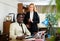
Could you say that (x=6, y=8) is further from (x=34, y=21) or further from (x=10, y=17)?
(x=34, y=21)

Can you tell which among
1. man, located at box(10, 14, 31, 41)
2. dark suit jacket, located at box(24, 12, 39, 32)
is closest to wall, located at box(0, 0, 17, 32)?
dark suit jacket, located at box(24, 12, 39, 32)

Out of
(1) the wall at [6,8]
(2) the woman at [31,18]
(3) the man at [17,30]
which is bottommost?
(3) the man at [17,30]

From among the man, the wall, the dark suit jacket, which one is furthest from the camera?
the dark suit jacket

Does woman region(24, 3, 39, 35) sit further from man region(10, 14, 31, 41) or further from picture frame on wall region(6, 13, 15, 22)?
man region(10, 14, 31, 41)

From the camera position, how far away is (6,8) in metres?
4.80

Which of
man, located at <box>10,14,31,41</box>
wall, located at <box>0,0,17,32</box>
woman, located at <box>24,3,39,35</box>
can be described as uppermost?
wall, located at <box>0,0,17,32</box>

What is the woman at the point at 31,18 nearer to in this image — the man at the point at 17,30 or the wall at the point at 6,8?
the wall at the point at 6,8

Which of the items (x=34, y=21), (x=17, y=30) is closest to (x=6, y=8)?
(x=34, y=21)

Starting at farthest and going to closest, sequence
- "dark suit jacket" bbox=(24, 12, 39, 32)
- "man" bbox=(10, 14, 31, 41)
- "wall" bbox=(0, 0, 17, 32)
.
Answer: "dark suit jacket" bbox=(24, 12, 39, 32) → "wall" bbox=(0, 0, 17, 32) → "man" bbox=(10, 14, 31, 41)

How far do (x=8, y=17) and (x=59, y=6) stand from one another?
4263mm

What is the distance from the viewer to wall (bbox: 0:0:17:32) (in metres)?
4.55

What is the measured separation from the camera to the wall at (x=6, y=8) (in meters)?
4.55

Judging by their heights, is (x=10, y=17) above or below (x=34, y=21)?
above

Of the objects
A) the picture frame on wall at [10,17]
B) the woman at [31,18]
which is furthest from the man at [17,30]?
the woman at [31,18]
